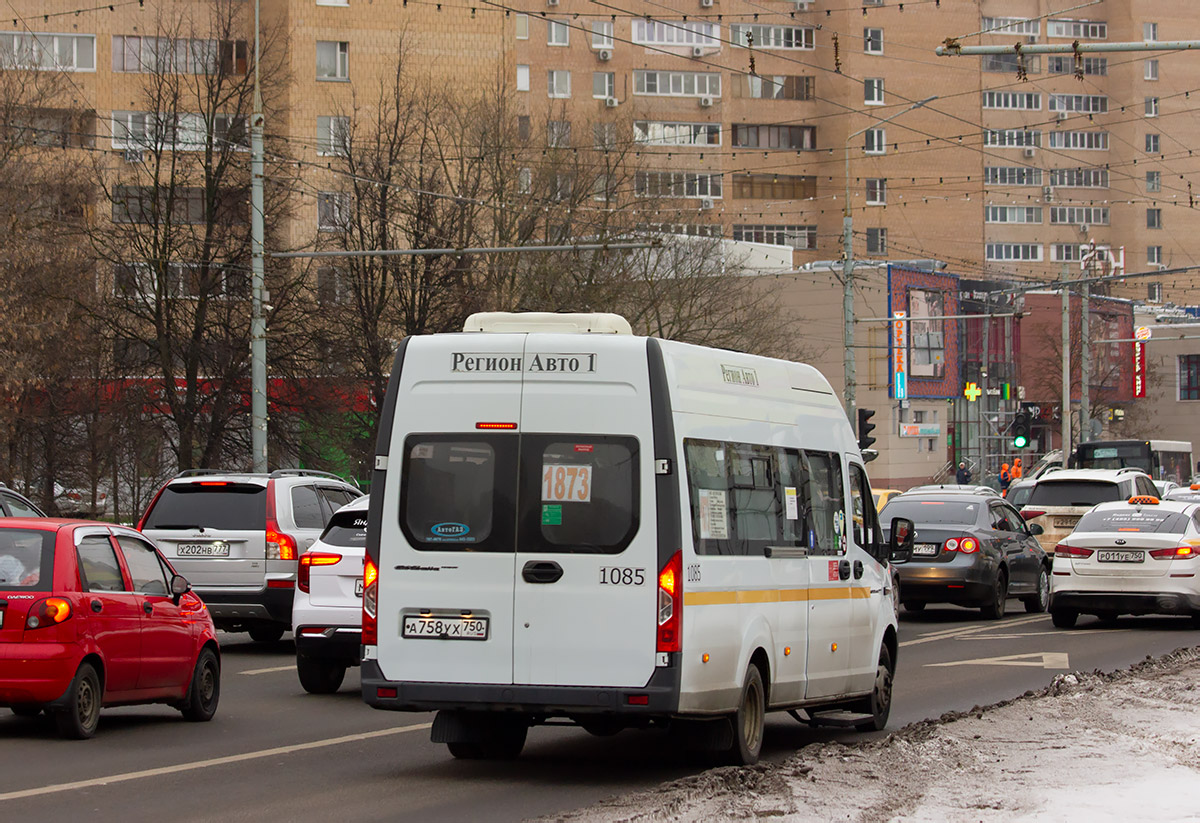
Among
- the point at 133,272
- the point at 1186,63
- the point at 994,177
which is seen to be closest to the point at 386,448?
the point at 133,272

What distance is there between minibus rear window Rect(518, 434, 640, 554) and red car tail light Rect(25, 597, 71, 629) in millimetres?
3474

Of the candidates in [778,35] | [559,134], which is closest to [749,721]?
[559,134]

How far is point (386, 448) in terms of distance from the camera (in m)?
10.0

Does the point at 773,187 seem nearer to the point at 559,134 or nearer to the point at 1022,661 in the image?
the point at 559,134

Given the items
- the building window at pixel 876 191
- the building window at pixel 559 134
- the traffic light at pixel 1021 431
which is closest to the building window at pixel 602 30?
the building window at pixel 876 191

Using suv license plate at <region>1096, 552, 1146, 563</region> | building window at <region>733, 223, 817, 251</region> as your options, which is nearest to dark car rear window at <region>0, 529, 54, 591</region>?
suv license plate at <region>1096, 552, 1146, 563</region>

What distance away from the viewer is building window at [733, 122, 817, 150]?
102m

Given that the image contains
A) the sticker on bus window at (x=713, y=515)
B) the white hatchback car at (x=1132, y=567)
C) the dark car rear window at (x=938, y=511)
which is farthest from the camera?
the dark car rear window at (x=938, y=511)

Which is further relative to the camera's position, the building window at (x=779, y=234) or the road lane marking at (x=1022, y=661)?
the building window at (x=779, y=234)

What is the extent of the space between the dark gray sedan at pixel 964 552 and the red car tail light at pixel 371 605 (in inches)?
568

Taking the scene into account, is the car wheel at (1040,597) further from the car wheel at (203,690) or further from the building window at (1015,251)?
the building window at (1015,251)

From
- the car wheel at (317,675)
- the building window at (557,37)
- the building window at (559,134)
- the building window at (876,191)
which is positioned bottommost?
the car wheel at (317,675)

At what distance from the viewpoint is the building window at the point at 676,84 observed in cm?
9494

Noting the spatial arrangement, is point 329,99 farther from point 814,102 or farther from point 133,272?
point 814,102
